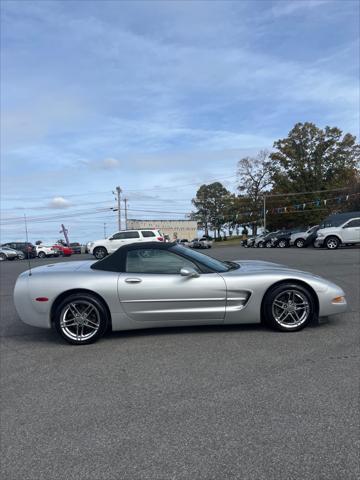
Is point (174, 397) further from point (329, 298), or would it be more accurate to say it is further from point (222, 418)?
point (329, 298)

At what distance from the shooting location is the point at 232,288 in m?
4.83

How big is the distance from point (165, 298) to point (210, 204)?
94.2 metres

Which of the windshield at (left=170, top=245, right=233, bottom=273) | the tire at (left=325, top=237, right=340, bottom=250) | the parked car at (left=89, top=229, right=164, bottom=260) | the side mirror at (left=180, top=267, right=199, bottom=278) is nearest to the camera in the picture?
the side mirror at (left=180, top=267, right=199, bottom=278)

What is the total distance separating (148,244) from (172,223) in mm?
76800

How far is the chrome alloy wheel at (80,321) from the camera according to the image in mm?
4801

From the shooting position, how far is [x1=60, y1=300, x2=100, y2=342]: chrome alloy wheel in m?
4.80

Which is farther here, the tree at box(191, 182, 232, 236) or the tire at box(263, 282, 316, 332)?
the tree at box(191, 182, 232, 236)

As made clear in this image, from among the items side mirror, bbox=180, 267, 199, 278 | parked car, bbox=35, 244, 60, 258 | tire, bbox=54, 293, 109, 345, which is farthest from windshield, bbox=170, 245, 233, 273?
parked car, bbox=35, 244, 60, 258

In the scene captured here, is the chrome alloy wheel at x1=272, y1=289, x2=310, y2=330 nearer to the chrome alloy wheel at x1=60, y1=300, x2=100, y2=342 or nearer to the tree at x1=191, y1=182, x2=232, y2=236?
the chrome alloy wheel at x1=60, y1=300, x2=100, y2=342

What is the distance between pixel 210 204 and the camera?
322 feet

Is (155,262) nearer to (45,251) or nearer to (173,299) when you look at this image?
(173,299)

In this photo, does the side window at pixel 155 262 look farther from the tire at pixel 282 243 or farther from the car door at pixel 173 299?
the tire at pixel 282 243

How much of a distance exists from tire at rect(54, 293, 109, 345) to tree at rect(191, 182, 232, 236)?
88851mm

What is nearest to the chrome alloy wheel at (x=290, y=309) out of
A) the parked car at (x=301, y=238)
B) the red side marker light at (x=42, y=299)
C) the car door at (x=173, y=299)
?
the car door at (x=173, y=299)
